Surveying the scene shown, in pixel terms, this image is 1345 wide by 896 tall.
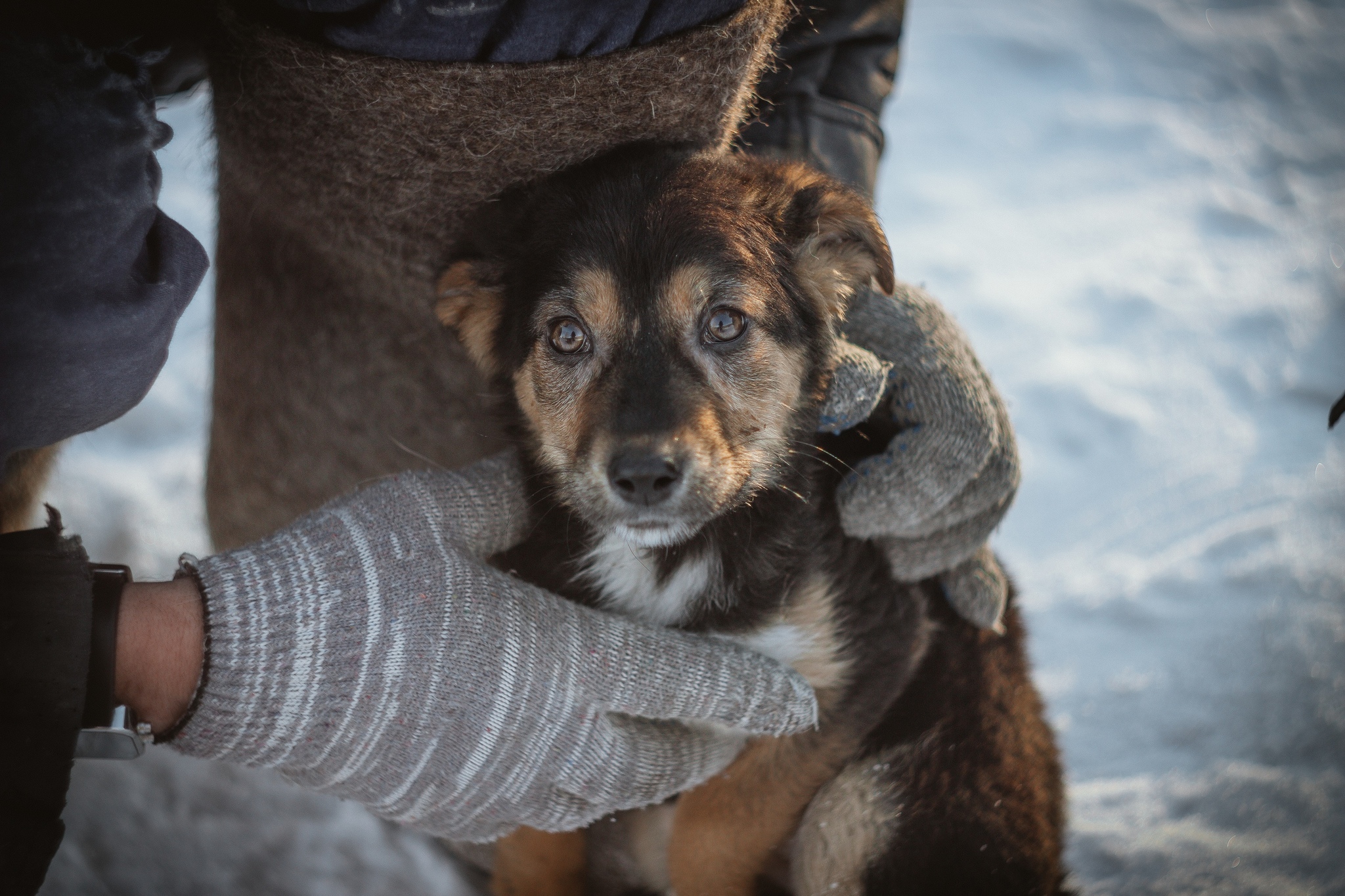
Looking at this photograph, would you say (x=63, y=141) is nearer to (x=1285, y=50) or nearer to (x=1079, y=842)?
(x=1079, y=842)

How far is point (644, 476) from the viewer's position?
1.83 m

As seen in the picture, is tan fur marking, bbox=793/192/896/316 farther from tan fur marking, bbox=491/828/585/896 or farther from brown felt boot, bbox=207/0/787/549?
tan fur marking, bbox=491/828/585/896

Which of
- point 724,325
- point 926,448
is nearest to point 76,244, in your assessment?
point 724,325

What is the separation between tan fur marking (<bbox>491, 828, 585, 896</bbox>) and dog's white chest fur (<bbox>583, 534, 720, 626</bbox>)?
2.63 feet

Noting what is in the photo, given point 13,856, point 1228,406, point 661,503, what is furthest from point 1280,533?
point 13,856

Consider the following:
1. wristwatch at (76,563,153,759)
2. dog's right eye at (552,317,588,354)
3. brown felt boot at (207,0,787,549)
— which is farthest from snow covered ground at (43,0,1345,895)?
dog's right eye at (552,317,588,354)

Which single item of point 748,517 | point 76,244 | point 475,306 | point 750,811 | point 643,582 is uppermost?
point 76,244

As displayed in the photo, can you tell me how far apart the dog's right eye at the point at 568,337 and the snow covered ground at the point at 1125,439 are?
178 centimetres

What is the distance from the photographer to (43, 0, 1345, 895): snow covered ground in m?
2.81

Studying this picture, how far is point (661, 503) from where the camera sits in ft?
6.19

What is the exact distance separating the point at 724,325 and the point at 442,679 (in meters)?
1.05

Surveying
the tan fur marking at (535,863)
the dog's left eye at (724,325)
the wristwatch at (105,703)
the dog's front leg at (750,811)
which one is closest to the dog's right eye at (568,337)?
the dog's left eye at (724,325)

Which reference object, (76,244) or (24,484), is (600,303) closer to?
(76,244)

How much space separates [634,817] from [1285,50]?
6278mm
